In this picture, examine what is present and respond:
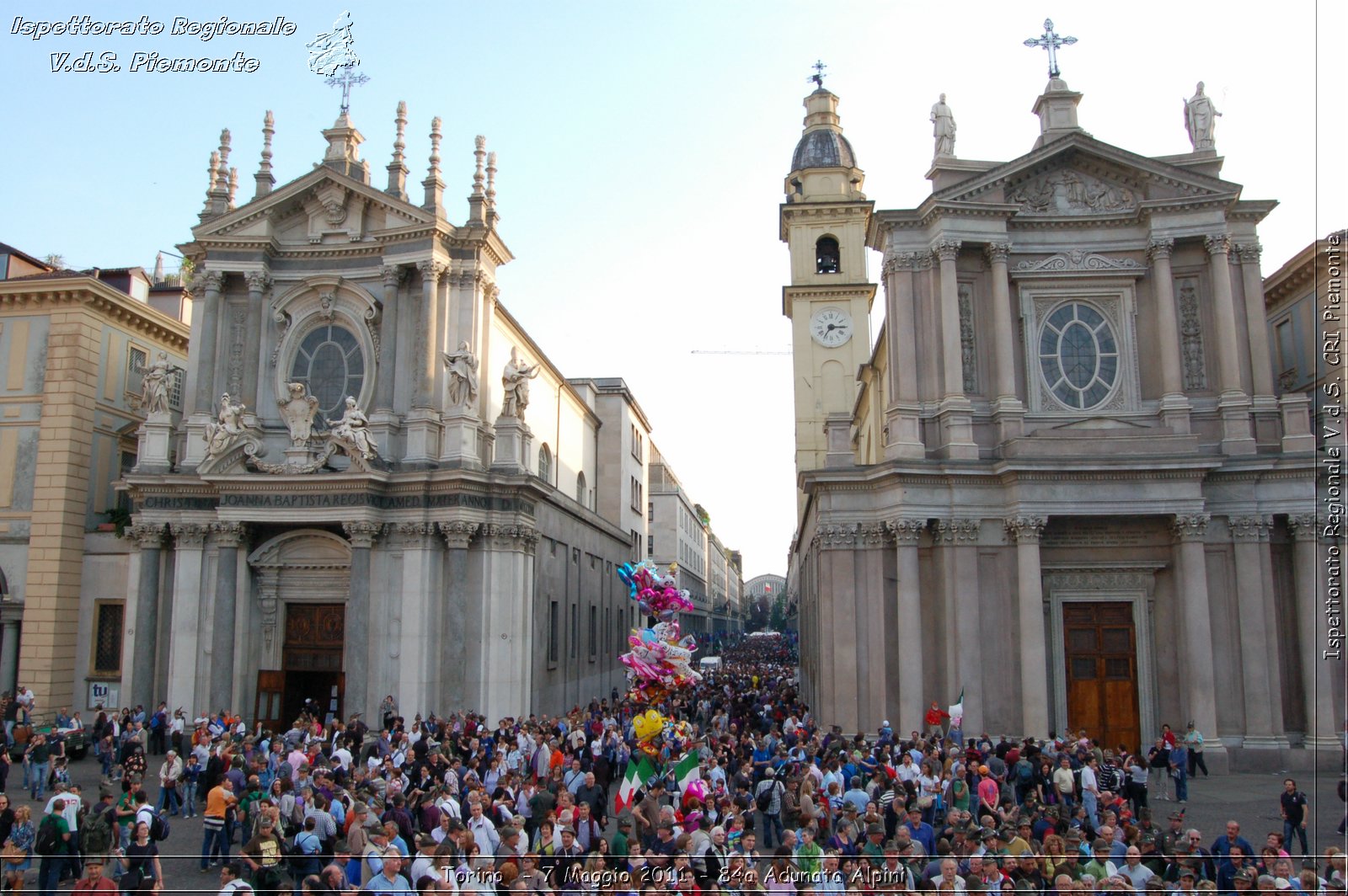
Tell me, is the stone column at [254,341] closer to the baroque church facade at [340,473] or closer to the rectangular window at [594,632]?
the baroque church facade at [340,473]

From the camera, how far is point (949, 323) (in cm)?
2745

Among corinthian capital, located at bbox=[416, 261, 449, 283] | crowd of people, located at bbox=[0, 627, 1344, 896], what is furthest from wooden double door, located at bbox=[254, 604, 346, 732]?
corinthian capital, located at bbox=[416, 261, 449, 283]

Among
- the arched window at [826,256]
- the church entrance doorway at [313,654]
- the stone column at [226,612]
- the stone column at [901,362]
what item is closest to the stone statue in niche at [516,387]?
the church entrance doorway at [313,654]

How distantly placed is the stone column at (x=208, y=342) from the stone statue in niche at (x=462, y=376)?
740 centimetres

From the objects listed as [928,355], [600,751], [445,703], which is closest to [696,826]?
[600,751]

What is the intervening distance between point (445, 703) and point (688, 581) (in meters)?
65.7

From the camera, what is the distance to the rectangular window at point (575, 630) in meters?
37.6

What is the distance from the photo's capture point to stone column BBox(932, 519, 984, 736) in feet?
84.1

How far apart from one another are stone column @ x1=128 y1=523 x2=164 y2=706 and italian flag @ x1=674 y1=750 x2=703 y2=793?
65.5ft

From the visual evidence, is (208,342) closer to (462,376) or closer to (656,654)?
(462,376)

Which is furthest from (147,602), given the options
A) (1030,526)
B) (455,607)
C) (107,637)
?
(1030,526)

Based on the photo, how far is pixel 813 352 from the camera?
48094 millimetres

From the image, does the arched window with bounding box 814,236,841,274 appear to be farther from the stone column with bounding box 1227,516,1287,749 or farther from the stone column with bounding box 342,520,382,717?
the stone column with bounding box 342,520,382,717

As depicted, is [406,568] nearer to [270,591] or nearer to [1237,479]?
[270,591]
